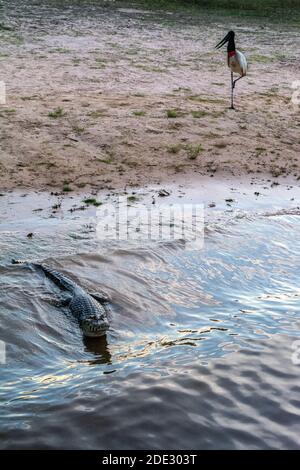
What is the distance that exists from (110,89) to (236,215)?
16.3ft

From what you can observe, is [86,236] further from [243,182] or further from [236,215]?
[243,182]

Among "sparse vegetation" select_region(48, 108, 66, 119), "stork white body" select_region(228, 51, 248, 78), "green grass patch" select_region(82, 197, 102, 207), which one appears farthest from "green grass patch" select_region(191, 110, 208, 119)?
"green grass patch" select_region(82, 197, 102, 207)

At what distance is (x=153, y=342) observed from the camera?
5098 millimetres

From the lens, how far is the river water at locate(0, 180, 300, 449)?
4.10 m

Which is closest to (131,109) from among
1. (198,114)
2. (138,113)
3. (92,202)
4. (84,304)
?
(138,113)

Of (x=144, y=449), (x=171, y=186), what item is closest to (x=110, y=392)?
(x=144, y=449)

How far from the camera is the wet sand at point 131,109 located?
9250mm

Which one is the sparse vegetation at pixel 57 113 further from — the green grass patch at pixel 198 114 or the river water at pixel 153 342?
the river water at pixel 153 342

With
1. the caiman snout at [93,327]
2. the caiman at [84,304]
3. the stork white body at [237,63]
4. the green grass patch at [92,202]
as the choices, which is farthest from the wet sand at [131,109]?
the caiman snout at [93,327]

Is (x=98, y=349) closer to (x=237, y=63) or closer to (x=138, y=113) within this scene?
(x=138, y=113)

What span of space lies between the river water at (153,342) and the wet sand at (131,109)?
1.70 meters

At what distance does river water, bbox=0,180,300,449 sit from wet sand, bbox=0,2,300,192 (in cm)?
170

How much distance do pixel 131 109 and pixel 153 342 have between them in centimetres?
662

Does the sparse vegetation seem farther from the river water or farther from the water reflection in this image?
the water reflection
